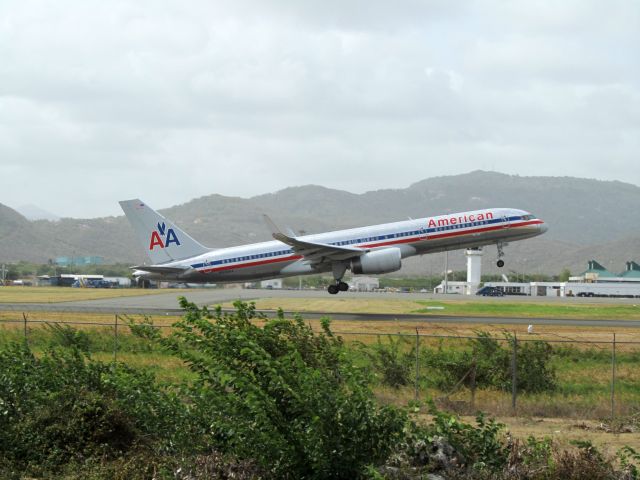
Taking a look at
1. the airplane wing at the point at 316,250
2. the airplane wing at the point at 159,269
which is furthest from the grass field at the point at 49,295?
the airplane wing at the point at 316,250

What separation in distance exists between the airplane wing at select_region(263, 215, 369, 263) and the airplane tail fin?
23.0 ft

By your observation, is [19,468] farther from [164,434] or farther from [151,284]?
[151,284]

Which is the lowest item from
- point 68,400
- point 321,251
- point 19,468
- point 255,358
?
point 19,468

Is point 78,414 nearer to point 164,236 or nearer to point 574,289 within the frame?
point 164,236

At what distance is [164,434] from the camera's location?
13.9m

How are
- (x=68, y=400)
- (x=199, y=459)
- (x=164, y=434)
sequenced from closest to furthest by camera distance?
(x=199, y=459)
(x=164, y=434)
(x=68, y=400)

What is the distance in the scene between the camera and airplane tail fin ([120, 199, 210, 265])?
52.3 m

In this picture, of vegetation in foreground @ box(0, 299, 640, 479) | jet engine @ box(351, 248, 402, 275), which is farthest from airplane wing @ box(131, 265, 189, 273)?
vegetation in foreground @ box(0, 299, 640, 479)

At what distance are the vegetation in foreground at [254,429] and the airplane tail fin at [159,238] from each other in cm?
3758

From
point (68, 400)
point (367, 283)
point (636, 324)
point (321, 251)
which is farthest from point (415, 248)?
point (367, 283)

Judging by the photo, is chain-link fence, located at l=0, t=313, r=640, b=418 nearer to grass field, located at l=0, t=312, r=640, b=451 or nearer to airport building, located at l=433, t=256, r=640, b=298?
grass field, located at l=0, t=312, r=640, b=451

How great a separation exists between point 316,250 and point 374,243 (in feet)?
12.2

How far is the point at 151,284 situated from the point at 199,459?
13042cm

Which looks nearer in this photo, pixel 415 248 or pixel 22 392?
pixel 22 392
